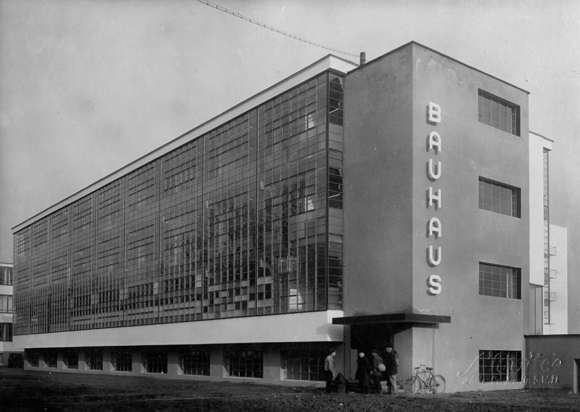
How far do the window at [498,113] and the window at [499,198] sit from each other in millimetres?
2539

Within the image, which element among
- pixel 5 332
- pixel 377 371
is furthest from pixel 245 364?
pixel 5 332

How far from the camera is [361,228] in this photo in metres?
27.8

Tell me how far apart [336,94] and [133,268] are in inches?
824

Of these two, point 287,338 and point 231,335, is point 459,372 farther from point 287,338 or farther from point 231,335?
point 231,335

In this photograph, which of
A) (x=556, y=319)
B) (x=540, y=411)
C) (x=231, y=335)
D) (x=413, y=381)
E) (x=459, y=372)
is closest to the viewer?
(x=540, y=411)

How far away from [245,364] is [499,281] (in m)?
12.6

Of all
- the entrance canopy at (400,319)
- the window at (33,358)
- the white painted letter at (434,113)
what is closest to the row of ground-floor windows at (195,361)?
the window at (33,358)

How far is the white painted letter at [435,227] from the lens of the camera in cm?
2598

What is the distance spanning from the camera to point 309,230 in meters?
29.3

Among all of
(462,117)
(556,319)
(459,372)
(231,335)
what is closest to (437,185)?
(462,117)

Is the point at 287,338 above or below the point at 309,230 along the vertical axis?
below

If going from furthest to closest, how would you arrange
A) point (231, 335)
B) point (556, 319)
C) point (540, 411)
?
1. point (556, 319)
2. point (231, 335)
3. point (540, 411)

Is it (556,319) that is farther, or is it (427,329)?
(556,319)

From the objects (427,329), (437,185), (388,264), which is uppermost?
(437,185)
